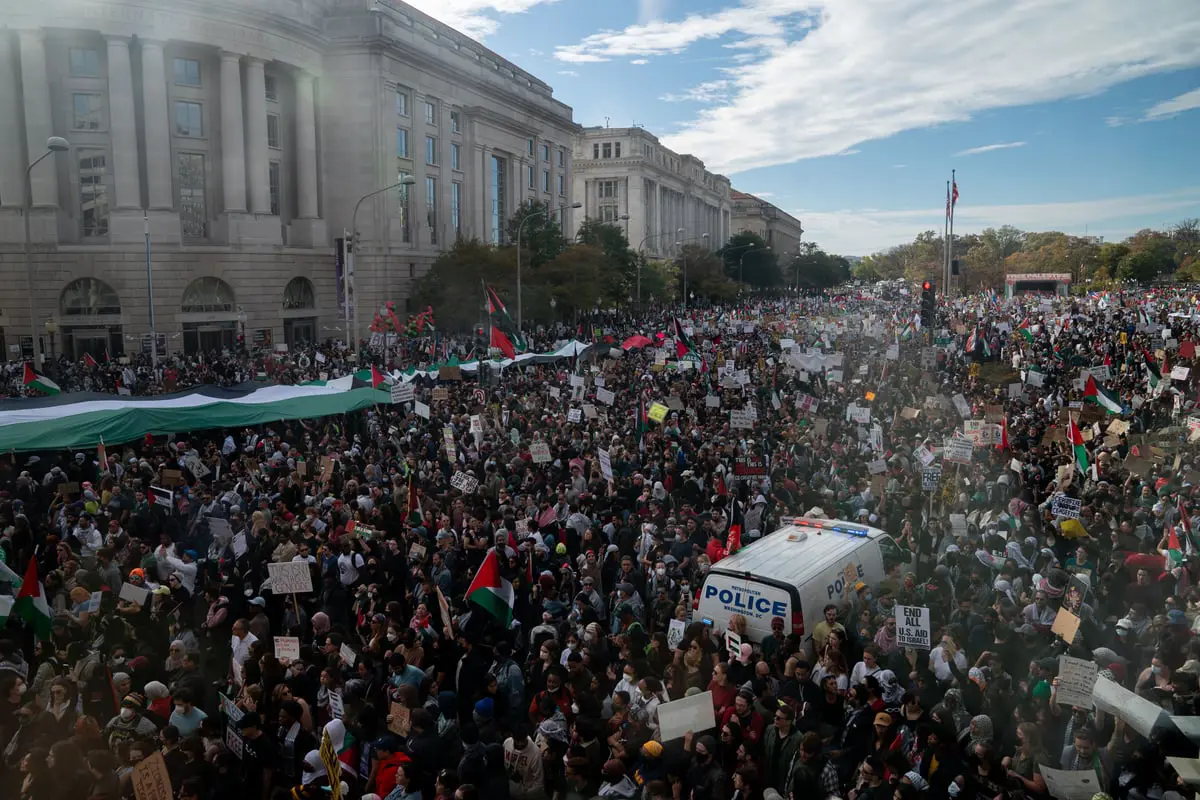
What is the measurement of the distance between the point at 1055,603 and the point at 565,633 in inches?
228

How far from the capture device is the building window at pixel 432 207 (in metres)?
63.9

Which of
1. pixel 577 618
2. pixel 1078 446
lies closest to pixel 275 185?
pixel 1078 446

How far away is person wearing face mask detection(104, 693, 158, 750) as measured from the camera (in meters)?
7.55

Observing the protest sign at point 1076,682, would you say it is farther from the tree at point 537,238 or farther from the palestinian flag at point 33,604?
the tree at point 537,238

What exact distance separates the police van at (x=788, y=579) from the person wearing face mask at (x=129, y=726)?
553 cm

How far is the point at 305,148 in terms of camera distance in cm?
5462

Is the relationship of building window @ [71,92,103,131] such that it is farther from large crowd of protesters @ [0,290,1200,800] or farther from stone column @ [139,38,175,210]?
large crowd of protesters @ [0,290,1200,800]

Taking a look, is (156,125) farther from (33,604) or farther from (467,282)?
(33,604)

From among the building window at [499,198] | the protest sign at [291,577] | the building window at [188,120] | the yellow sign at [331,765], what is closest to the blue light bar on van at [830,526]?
the protest sign at [291,577]

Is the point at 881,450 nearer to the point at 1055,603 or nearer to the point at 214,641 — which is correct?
the point at 1055,603

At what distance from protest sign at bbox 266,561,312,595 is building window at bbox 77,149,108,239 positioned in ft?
142

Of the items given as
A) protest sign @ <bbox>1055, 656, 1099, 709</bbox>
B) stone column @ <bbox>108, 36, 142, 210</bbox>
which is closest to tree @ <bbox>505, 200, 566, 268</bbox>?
stone column @ <bbox>108, 36, 142, 210</bbox>

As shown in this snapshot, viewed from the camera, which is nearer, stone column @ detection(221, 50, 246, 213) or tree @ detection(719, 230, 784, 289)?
stone column @ detection(221, 50, 246, 213)

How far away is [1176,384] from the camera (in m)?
26.3
